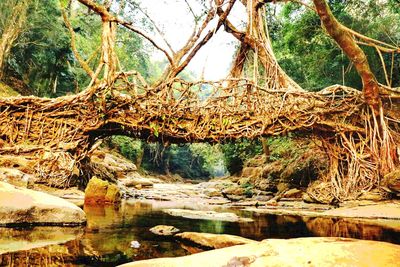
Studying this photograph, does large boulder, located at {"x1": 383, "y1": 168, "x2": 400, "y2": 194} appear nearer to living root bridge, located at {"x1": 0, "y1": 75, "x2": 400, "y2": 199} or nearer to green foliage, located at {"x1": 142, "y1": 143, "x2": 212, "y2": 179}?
living root bridge, located at {"x1": 0, "y1": 75, "x2": 400, "y2": 199}

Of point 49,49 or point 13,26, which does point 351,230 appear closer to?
point 13,26

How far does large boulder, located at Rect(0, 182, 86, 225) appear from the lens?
282cm

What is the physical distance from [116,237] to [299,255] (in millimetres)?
1618

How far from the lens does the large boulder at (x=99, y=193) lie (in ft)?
18.7

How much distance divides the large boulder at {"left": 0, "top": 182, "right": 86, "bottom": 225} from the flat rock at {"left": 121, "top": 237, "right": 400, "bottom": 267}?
5.38ft

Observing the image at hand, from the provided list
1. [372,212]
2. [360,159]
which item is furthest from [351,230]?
[360,159]

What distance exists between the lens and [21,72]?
18.1 meters

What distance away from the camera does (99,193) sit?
5.82m

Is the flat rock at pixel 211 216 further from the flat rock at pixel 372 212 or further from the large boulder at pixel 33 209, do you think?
the large boulder at pixel 33 209

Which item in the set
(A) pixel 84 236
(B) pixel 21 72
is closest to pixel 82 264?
(A) pixel 84 236

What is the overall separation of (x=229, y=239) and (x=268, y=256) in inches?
32.5

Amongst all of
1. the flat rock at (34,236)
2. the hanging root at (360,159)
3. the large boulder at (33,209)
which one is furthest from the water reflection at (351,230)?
the large boulder at (33,209)

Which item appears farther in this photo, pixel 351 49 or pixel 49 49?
pixel 49 49

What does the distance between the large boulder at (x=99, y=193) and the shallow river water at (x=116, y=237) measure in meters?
2.12
